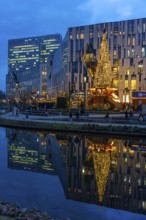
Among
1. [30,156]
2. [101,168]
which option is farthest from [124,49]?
[101,168]

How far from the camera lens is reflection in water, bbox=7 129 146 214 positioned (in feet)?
41.9

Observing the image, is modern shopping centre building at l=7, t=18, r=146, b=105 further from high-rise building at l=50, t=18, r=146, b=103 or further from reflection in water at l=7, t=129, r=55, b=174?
reflection in water at l=7, t=129, r=55, b=174

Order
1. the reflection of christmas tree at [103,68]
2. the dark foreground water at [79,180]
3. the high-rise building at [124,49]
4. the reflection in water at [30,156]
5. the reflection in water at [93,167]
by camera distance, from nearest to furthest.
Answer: the dark foreground water at [79,180] < the reflection in water at [93,167] < the reflection in water at [30,156] < the reflection of christmas tree at [103,68] < the high-rise building at [124,49]

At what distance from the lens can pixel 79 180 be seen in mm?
15367

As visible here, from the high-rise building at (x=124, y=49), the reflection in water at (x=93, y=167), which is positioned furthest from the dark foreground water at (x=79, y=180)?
the high-rise building at (x=124, y=49)

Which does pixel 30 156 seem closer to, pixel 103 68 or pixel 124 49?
pixel 103 68

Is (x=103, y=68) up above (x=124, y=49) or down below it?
below

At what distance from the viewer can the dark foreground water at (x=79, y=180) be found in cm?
1138

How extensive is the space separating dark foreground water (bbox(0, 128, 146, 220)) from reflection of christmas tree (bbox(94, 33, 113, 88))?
3918 centimetres

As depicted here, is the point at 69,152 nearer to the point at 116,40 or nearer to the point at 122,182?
the point at 122,182

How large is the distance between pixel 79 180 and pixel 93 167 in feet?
8.70

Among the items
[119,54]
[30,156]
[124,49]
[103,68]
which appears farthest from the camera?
[119,54]

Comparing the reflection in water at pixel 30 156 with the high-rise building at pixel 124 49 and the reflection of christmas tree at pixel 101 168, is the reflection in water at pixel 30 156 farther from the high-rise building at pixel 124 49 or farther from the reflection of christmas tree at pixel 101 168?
the high-rise building at pixel 124 49

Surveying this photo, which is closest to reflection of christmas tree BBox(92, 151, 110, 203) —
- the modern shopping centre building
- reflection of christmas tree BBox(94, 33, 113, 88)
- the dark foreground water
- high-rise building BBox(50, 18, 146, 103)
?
the dark foreground water
